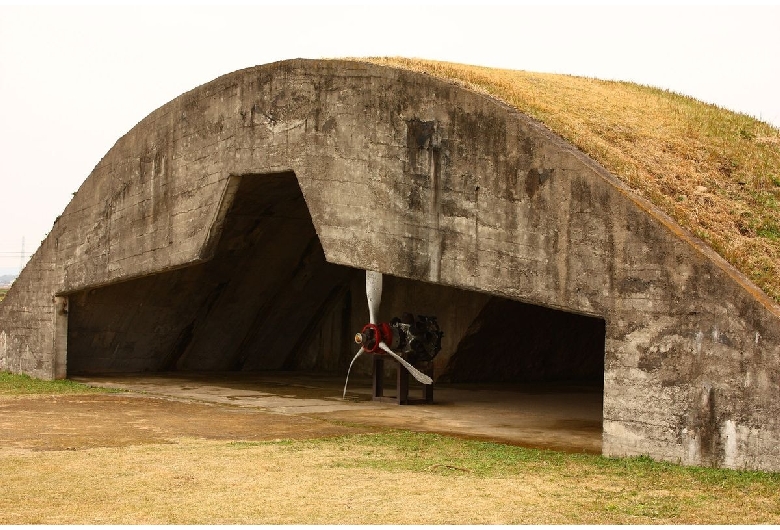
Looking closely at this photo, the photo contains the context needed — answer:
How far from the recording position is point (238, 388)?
2012cm

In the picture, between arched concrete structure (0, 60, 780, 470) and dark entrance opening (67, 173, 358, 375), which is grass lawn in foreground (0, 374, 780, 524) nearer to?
arched concrete structure (0, 60, 780, 470)

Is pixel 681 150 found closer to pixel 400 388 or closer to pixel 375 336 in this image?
pixel 375 336

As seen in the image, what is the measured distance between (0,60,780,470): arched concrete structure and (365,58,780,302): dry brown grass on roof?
659 mm

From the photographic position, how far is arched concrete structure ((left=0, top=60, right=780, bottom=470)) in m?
10.5

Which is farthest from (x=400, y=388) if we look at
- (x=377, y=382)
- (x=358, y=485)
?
(x=358, y=485)

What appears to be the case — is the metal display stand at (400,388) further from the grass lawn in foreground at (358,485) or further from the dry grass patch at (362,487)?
the dry grass patch at (362,487)

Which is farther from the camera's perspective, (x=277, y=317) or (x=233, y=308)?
(x=277, y=317)

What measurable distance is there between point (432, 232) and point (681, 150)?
14.0 ft

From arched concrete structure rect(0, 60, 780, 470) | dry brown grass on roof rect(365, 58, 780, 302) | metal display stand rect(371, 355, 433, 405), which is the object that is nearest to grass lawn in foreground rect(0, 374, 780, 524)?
arched concrete structure rect(0, 60, 780, 470)

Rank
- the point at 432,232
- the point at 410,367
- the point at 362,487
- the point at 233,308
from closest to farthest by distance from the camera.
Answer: the point at 362,487
the point at 432,232
the point at 410,367
the point at 233,308

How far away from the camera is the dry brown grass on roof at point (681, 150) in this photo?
39.3 ft

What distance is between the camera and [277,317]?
2445 centimetres

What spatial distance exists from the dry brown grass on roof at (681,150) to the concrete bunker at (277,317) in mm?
5192

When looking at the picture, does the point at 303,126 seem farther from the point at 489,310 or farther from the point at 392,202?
the point at 489,310
